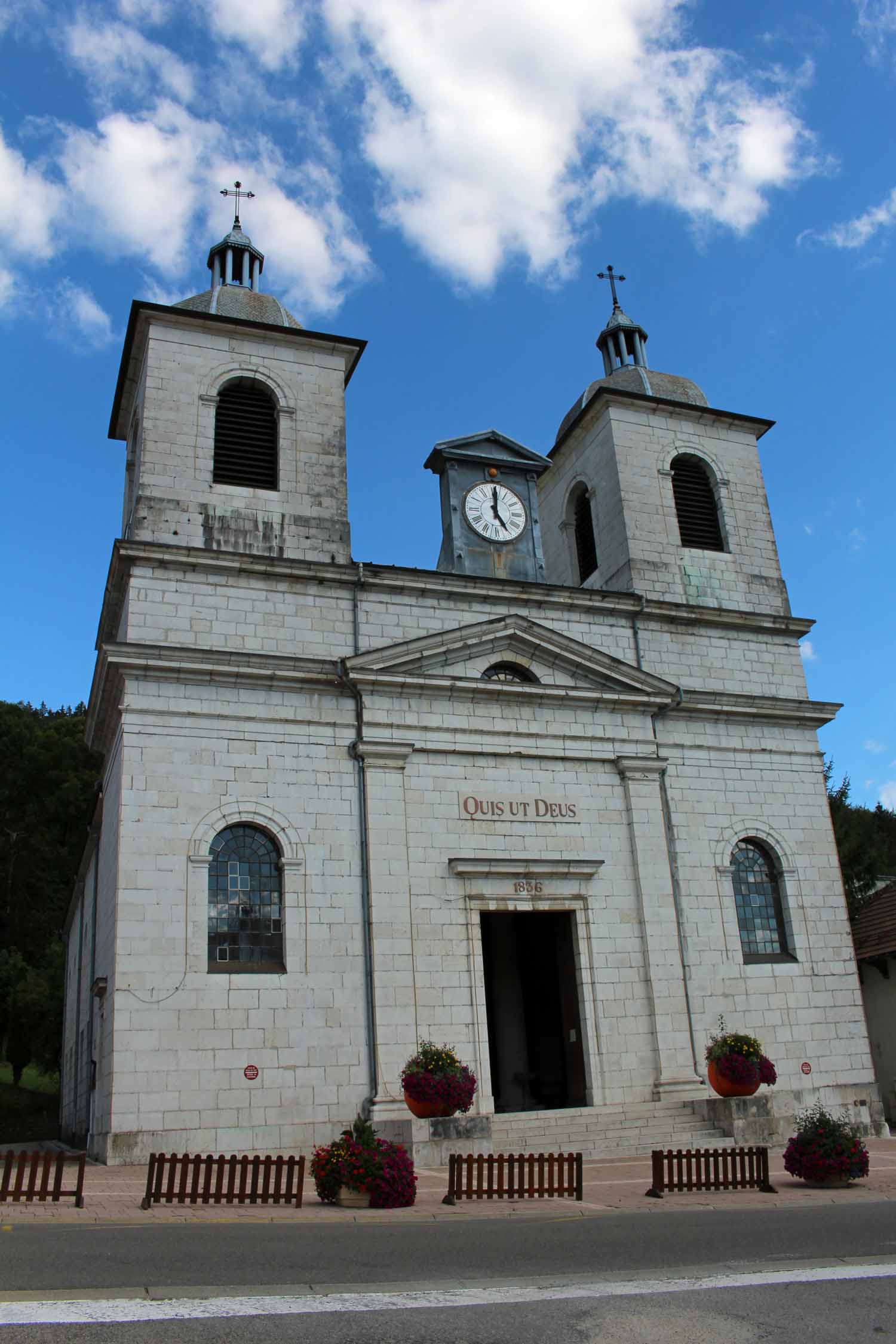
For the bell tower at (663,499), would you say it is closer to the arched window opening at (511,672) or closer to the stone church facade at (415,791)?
the stone church facade at (415,791)

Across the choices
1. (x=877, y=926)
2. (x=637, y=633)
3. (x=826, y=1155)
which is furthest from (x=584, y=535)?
(x=826, y=1155)

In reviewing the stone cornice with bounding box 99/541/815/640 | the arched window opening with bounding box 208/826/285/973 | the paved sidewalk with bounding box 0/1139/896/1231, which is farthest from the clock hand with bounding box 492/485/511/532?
the paved sidewalk with bounding box 0/1139/896/1231

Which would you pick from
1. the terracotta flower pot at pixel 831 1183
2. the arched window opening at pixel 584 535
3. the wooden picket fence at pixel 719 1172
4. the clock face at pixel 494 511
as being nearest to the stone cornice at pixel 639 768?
the clock face at pixel 494 511

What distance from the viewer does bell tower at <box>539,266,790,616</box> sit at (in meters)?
22.5

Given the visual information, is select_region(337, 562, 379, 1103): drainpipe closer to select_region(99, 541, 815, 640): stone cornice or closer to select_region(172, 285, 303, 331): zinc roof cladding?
select_region(99, 541, 815, 640): stone cornice

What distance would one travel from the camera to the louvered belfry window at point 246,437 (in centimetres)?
1998

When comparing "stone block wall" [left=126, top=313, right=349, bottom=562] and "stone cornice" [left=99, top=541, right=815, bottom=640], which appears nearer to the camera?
"stone cornice" [left=99, top=541, right=815, bottom=640]

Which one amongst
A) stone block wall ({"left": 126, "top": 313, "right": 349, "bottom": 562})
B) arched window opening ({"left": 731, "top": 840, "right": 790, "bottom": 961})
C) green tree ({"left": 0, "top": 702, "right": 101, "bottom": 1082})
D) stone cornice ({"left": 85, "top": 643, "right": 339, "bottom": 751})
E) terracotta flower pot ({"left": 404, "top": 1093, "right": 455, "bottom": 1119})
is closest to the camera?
terracotta flower pot ({"left": 404, "top": 1093, "right": 455, "bottom": 1119})

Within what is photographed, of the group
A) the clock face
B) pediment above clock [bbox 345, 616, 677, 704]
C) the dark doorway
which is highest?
the clock face

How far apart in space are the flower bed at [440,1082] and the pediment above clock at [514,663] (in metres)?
5.87

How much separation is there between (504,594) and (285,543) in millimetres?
3989

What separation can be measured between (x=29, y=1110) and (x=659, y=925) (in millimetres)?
26116

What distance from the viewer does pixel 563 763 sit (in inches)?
752

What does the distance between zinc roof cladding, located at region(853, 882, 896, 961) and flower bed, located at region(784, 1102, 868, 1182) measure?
10.9 m
